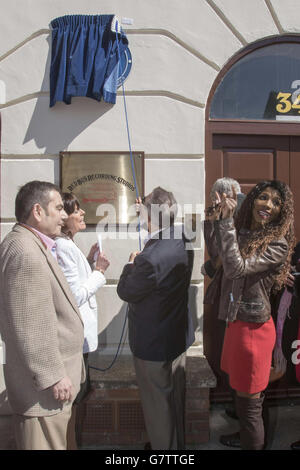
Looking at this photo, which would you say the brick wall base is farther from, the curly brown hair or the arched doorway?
the curly brown hair

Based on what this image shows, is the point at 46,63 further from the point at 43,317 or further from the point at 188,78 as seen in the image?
the point at 43,317

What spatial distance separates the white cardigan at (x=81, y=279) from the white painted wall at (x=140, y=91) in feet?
3.04

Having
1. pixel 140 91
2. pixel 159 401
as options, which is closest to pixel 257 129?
pixel 140 91

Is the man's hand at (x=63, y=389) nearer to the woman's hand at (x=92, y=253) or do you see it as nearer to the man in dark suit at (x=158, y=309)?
the man in dark suit at (x=158, y=309)

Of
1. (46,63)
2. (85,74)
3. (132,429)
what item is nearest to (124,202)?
(85,74)

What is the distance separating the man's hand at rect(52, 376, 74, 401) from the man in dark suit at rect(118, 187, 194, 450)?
0.71 metres

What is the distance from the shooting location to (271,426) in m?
3.51

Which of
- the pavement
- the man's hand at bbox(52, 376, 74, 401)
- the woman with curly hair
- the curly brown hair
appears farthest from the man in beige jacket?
the pavement

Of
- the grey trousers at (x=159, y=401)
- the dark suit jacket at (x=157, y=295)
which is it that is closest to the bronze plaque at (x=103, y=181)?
the dark suit jacket at (x=157, y=295)

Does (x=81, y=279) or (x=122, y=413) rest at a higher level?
(x=81, y=279)

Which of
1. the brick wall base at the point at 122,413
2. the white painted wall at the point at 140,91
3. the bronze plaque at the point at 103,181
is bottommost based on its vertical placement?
the brick wall base at the point at 122,413

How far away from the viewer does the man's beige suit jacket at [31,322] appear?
73.8 inches

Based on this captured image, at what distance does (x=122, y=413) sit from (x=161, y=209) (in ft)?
6.00

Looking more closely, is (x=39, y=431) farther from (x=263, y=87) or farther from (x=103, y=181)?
(x=263, y=87)
